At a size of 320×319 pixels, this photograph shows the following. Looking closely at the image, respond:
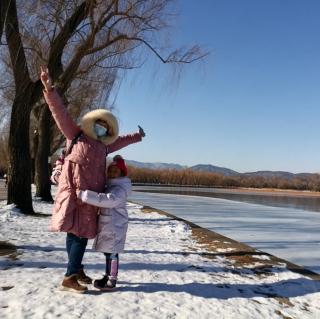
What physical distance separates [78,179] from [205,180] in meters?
81.4

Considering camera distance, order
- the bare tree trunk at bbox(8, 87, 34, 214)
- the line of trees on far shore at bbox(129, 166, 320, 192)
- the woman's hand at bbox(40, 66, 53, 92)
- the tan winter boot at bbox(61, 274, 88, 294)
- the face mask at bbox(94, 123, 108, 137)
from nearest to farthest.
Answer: the tan winter boot at bbox(61, 274, 88, 294) < the woman's hand at bbox(40, 66, 53, 92) < the face mask at bbox(94, 123, 108, 137) < the bare tree trunk at bbox(8, 87, 34, 214) < the line of trees on far shore at bbox(129, 166, 320, 192)

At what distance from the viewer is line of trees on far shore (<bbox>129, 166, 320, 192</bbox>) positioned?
3150 inches

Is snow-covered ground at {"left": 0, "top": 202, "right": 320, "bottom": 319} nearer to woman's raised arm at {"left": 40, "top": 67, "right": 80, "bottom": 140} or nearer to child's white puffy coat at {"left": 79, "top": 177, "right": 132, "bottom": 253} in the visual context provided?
child's white puffy coat at {"left": 79, "top": 177, "right": 132, "bottom": 253}

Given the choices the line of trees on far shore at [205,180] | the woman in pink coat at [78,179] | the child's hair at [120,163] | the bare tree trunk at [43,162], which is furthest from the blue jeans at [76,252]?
the line of trees on far shore at [205,180]

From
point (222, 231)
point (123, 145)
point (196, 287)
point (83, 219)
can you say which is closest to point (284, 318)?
point (196, 287)

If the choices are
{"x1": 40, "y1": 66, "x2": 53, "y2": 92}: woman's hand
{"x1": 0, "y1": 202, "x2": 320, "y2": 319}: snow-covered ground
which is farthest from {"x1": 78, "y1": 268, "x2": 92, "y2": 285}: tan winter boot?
{"x1": 40, "y1": 66, "x2": 53, "y2": 92}: woman's hand

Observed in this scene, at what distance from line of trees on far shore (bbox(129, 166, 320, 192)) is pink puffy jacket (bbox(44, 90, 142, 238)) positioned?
72976 mm

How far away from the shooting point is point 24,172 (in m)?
10.3

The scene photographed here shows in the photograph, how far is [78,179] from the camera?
4.26m

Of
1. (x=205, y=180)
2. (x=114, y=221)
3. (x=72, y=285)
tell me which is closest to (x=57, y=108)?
(x=114, y=221)

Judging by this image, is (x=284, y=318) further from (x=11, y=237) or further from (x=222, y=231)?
(x=222, y=231)

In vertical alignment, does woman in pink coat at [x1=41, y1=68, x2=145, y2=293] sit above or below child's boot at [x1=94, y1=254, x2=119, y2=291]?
above

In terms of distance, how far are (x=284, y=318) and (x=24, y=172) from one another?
761 cm

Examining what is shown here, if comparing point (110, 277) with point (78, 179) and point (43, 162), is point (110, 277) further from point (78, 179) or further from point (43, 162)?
point (43, 162)
